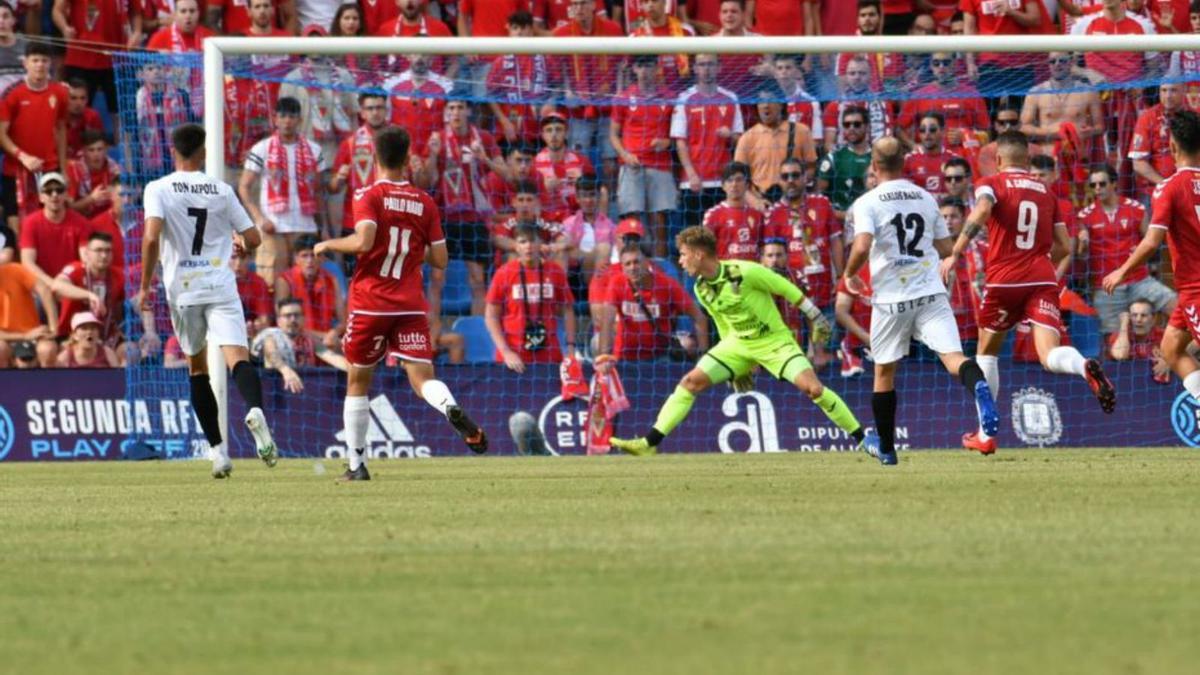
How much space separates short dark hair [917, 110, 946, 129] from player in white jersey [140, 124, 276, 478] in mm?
8086

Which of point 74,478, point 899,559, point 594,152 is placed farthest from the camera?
point 594,152

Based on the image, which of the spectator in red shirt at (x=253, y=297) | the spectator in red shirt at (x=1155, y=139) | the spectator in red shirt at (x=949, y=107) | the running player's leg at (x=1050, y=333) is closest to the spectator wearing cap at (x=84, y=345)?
the spectator in red shirt at (x=253, y=297)

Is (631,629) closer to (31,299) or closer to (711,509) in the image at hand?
(711,509)

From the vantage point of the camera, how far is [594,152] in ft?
66.6

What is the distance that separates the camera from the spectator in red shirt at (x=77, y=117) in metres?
20.5

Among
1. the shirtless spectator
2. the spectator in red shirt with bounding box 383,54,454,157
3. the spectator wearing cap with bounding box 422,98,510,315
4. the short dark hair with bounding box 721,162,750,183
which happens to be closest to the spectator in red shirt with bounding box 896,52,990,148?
the shirtless spectator

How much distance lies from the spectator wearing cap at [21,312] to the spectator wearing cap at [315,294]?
231 centimetres

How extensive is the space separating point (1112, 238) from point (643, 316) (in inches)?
179

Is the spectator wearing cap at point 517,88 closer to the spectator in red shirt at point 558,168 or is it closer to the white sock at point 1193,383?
the spectator in red shirt at point 558,168

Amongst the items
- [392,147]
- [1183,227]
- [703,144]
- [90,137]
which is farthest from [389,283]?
[90,137]

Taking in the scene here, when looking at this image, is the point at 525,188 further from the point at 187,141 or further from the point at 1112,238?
the point at 187,141

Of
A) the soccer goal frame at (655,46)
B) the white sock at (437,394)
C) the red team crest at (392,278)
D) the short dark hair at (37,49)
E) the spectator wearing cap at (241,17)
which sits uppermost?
the spectator wearing cap at (241,17)

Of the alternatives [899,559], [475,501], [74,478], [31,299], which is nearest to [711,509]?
[475,501]

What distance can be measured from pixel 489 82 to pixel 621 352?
290 centimetres
